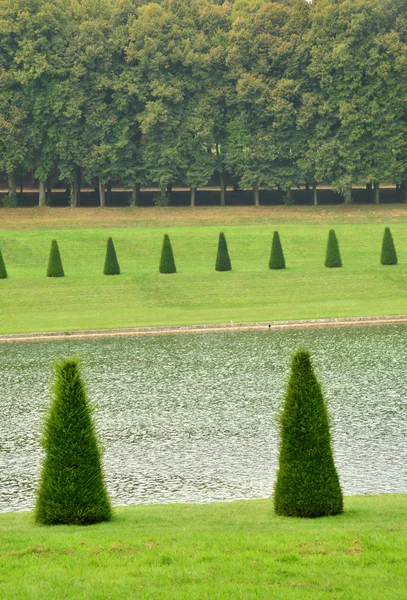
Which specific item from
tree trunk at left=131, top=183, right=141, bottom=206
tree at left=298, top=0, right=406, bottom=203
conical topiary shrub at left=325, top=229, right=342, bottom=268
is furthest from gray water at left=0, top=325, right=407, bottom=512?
tree trunk at left=131, top=183, right=141, bottom=206

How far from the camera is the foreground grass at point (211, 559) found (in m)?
8.98

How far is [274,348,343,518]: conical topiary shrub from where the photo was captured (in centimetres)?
1221

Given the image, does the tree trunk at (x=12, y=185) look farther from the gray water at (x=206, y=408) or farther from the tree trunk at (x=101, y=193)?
the gray water at (x=206, y=408)

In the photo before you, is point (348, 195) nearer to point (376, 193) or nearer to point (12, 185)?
point (376, 193)

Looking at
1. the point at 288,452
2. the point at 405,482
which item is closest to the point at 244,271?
the point at 405,482

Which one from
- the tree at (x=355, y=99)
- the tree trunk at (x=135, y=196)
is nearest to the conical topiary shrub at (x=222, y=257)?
the tree at (x=355, y=99)

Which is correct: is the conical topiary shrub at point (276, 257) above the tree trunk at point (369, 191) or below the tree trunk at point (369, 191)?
below

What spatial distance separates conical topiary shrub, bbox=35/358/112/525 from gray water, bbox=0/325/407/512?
350 cm

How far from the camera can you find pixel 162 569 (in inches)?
377

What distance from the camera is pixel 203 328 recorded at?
123 ft

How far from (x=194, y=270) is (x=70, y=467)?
37.6 meters

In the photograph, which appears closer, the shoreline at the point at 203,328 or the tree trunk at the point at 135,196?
the shoreline at the point at 203,328

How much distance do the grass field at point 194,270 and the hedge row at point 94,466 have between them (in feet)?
82.4

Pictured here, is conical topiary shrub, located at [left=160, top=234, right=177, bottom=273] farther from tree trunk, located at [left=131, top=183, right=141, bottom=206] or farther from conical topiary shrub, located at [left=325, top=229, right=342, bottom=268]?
tree trunk, located at [left=131, top=183, right=141, bottom=206]
